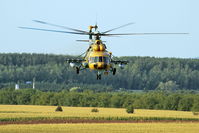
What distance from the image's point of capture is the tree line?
12088 cm

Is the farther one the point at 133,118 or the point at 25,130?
the point at 133,118

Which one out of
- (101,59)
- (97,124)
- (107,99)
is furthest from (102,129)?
(107,99)

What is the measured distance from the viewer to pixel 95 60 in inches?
1962

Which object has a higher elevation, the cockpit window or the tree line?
the cockpit window

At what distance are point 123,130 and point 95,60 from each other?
869 inches

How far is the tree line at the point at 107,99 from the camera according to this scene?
12088cm

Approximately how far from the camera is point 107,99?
128250 mm

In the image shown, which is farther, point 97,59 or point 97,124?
point 97,124

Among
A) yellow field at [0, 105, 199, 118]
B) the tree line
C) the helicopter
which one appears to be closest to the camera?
the helicopter

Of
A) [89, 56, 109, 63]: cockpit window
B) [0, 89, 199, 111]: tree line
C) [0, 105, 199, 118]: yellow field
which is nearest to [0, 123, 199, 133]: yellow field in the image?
[0, 105, 199, 118]: yellow field

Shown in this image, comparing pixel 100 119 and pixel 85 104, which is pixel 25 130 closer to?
pixel 100 119

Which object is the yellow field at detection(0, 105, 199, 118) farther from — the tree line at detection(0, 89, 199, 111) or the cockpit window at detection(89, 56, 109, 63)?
the cockpit window at detection(89, 56, 109, 63)

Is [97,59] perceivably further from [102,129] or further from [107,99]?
[107,99]

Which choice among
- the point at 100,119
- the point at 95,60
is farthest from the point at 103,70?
the point at 100,119
